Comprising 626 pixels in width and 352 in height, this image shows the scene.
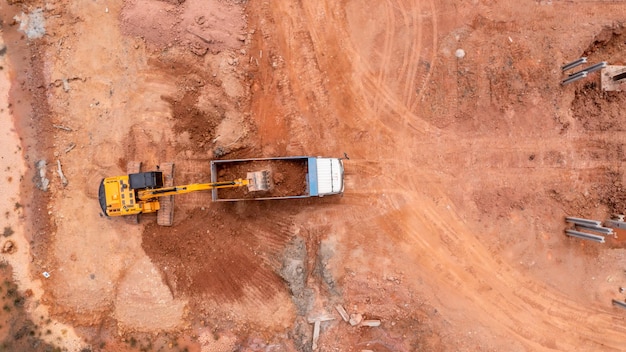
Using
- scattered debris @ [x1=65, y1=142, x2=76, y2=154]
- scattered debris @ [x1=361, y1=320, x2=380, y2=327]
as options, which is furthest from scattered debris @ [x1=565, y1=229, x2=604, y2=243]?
scattered debris @ [x1=65, y1=142, x2=76, y2=154]

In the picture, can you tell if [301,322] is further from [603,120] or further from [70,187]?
[603,120]

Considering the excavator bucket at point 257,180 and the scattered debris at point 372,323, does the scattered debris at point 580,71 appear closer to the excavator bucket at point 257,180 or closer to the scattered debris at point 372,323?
the scattered debris at point 372,323

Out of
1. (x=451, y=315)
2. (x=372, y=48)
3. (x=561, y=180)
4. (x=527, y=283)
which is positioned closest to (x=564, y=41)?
(x=561, y=180)

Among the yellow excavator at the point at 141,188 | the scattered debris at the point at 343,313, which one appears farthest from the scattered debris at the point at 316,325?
the yellow excavator at the point at 141,188

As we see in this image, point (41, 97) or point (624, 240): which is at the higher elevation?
point (41, 97)

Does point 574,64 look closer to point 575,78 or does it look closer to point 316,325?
point 575,78

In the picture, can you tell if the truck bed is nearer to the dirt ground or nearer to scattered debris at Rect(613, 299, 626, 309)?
the dirt ground

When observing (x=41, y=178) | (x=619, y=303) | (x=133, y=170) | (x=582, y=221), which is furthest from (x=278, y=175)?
(x=619, y=303)
